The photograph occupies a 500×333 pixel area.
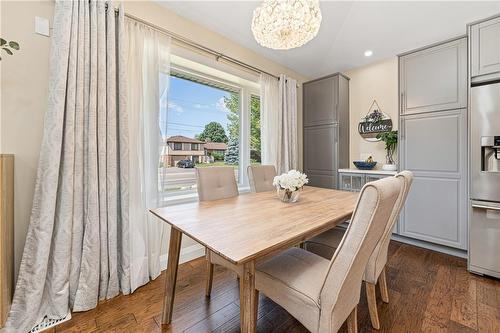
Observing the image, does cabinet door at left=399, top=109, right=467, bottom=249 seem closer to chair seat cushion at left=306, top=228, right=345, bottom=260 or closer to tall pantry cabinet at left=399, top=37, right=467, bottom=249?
tall pantry cabinet at left=399, top=37, right=467, bottom=249

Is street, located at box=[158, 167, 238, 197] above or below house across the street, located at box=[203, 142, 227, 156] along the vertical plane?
below

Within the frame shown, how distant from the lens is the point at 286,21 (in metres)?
1.56

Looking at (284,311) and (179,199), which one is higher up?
(179,199)

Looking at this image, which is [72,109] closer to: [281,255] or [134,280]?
[134,280]

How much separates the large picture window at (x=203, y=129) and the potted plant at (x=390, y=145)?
1.78 meters

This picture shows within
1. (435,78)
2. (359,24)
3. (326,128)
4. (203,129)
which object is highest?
(359,24)

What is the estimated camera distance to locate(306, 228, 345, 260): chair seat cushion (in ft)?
5.36

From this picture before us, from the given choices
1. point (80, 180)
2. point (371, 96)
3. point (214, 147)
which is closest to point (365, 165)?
point (371, 96)

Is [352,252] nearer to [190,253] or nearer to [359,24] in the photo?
[190,253]

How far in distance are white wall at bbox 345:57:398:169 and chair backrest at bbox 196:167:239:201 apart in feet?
7.99

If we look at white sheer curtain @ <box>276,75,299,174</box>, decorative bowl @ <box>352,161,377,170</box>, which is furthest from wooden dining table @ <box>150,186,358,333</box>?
decorative bowl @ <box>352,161,377,170</box>

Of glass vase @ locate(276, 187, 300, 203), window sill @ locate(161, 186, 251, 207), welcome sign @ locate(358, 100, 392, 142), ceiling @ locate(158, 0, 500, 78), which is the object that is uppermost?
ceiling @ locate(158, 0, 500, 78)


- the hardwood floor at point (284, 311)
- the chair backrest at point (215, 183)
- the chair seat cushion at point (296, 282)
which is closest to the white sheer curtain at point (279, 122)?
the chair backrest at point (215, 183)

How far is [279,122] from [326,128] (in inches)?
33.5
